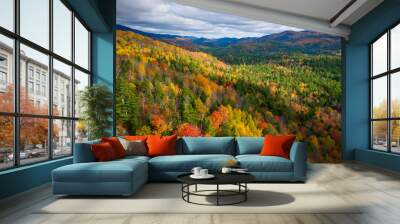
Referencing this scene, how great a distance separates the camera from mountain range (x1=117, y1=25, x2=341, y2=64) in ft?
36.8

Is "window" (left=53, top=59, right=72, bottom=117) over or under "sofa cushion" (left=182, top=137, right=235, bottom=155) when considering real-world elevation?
over

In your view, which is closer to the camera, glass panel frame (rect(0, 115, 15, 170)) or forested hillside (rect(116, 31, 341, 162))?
glass panel frame (rect(0, 115, 15, 170))

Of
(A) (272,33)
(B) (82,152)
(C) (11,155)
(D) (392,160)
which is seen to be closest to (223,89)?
(A) (272,33)

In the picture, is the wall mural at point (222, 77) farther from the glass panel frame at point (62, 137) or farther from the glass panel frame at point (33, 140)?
the glass panel frame at point (33, 140)

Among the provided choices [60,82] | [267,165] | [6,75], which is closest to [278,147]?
[267,165]

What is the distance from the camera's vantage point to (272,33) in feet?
37.9

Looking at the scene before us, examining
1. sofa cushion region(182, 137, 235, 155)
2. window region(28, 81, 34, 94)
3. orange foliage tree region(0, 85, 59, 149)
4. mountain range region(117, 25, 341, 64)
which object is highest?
mountain range region(117, 25, 341, 64)

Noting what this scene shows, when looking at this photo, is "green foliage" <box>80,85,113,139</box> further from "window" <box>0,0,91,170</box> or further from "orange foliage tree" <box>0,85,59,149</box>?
"orange foliage tree" <box>0,85,59,149</box>

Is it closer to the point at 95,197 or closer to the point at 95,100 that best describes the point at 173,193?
the point at 95,197

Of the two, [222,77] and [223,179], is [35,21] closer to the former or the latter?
[223,179]

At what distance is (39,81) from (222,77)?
228 inches

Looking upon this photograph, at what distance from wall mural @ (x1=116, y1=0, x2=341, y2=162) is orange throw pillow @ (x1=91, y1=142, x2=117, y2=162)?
3919 millimetres

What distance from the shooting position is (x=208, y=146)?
7223mm

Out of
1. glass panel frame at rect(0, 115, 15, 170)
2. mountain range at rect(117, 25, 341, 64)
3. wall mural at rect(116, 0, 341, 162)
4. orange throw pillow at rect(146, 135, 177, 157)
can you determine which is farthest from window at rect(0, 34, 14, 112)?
mountain range at rect(117, 25, 341, 64)
